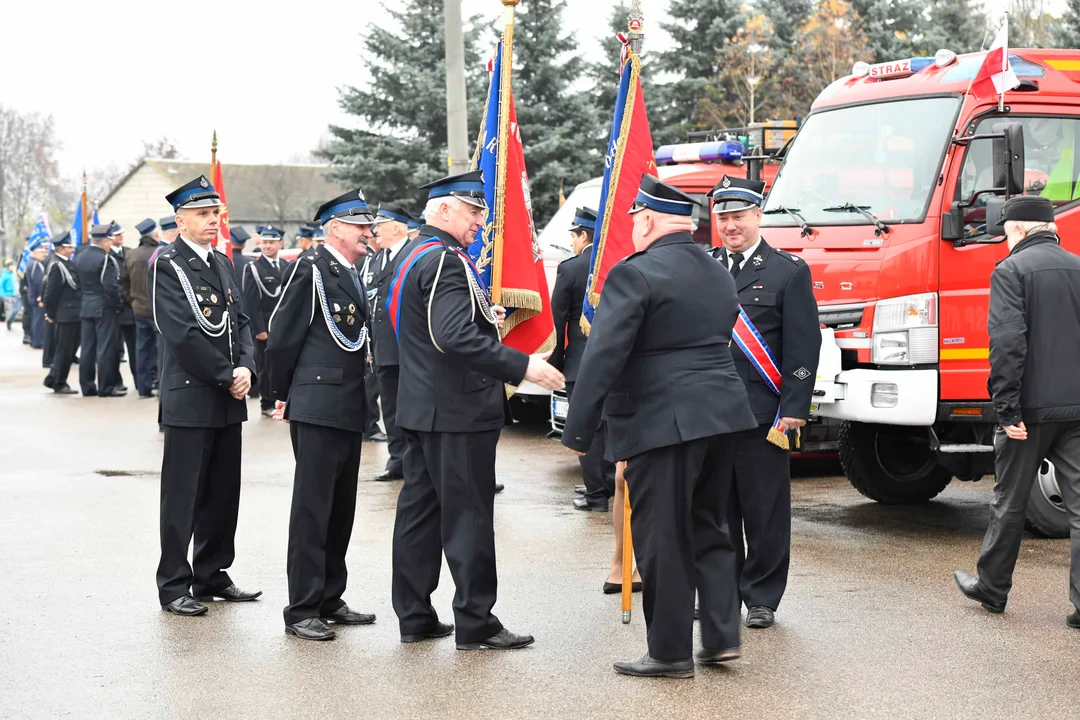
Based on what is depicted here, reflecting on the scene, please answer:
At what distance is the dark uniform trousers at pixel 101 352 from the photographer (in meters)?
18.0

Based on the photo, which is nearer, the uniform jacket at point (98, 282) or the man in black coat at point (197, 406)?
the man in black coat at point (197, 406)

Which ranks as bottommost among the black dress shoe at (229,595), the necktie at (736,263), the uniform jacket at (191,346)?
the black dress shoe at (229,595)

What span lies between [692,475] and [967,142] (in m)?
3.89

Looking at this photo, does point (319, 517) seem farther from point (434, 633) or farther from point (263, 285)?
point (263, 285)

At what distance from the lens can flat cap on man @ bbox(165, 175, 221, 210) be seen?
692cm

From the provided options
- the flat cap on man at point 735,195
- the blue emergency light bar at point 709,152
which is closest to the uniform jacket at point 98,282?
the blue emergency light bar at point 709,152

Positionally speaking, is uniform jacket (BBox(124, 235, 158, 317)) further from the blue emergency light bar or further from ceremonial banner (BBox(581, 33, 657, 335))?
ceremonial banner (BBox(581, 33, 657, 335))

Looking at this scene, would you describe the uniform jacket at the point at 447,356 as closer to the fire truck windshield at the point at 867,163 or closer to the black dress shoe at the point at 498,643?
the black dress shoe at the point at 498,643

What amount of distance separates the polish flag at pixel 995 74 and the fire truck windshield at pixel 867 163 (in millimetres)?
182

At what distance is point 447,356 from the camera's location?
6008 millimetres

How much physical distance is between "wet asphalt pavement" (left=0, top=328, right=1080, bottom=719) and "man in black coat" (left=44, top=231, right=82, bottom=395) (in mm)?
9268

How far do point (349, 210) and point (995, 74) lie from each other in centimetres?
448

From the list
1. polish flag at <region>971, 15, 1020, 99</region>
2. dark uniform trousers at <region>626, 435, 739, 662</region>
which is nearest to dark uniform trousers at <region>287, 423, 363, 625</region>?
dark uniform trousers at <region>626, 435, 739, 662</region>

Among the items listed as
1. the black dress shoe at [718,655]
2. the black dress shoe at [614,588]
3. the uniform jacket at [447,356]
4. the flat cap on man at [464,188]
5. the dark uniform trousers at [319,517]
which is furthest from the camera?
the black dress shoe at [614,588]
